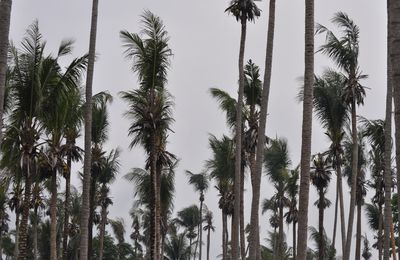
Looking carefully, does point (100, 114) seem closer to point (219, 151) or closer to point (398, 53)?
point (219, 151)

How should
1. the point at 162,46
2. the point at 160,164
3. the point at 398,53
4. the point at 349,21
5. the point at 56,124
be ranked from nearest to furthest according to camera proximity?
the point at 398,53 → the point at 56,124 → the point at 162,46 → the point at 349,21 → the point at 160,164

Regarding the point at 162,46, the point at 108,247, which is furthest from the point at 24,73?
the point at 108,247

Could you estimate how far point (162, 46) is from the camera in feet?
89.1

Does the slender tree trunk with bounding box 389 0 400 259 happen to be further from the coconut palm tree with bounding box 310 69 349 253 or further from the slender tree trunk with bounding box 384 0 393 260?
the coconut palm tree with bounding box 310 69 349 253

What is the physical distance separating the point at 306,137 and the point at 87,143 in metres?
6.90

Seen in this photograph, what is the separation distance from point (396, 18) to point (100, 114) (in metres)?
26.6

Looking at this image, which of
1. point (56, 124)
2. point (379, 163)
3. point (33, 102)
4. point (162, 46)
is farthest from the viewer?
point (379, 163)

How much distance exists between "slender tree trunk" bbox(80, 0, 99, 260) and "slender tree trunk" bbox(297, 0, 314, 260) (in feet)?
21.7

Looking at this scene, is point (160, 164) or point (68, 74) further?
point (160, 164)

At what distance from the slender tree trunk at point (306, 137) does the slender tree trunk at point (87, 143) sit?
21.7 feet

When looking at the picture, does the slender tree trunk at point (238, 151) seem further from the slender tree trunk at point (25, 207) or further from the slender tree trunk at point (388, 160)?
the slender tree trunk at point (25, 207)

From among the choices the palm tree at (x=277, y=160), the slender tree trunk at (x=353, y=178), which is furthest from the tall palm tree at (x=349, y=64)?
the palm tree at (x=277, y=160)

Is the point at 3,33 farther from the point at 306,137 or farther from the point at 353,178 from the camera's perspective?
the point at 353,178

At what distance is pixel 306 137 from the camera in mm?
16188
